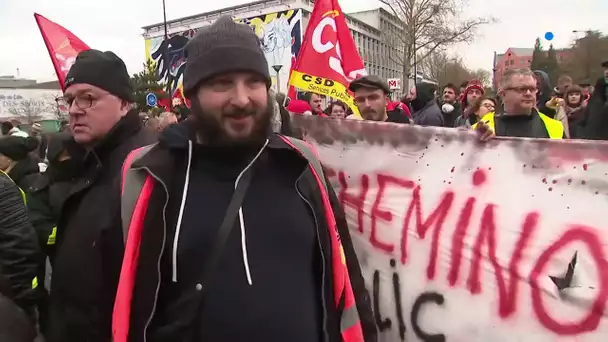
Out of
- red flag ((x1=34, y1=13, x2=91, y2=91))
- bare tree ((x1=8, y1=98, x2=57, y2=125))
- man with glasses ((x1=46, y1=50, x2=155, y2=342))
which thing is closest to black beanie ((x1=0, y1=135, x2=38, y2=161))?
red flag ((x1=34, y1=13, x2=91, y2=91))

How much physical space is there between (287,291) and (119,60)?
1.38 meters

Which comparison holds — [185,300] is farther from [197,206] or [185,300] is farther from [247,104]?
[247,104]

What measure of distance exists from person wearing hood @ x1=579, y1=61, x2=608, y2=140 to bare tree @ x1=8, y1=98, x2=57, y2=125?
76.4 metres

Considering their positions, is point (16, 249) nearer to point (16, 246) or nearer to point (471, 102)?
point (16, 246)

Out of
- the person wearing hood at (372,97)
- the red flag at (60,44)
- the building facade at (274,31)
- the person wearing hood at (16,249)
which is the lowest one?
the person wearing hood at (16,249)

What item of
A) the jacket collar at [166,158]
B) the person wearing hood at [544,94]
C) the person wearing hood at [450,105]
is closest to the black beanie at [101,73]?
the jacket collar at [166,158]

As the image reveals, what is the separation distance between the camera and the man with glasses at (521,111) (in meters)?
3.08

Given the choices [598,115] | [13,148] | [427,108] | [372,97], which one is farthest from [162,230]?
[427,108]

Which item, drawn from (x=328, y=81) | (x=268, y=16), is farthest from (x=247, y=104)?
(x=268, y=16)

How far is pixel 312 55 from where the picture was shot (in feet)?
14.5

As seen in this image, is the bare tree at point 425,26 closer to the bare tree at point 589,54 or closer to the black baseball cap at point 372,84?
the bare tree at point 589,54

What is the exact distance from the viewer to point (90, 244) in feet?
6.23

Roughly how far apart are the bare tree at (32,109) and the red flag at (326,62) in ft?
246

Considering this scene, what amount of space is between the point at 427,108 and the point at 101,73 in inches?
152
